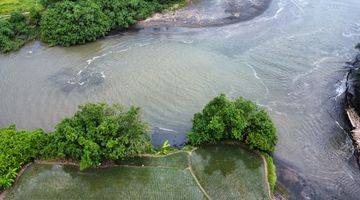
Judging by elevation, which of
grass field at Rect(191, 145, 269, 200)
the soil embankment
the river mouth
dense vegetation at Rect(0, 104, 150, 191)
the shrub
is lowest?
grass field at Rect(191, 145, 269, 200)

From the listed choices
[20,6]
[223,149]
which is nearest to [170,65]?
[223,149]

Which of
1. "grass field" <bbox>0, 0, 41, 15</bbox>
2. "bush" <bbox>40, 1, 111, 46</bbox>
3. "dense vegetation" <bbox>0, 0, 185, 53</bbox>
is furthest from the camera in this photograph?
"grass field" <bbox>0, 0, 41, 15</bbox>

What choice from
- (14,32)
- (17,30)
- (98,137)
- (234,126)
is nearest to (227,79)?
(234,126)

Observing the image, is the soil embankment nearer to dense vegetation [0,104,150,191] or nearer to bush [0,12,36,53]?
dense vegetation [0,104,150,191]

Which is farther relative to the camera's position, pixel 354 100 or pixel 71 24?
pixel 71 24

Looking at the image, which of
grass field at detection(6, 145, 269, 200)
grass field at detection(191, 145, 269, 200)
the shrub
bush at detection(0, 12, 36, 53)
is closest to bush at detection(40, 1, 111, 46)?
the shrub

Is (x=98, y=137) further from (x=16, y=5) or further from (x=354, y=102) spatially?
(x=16, y=5)
